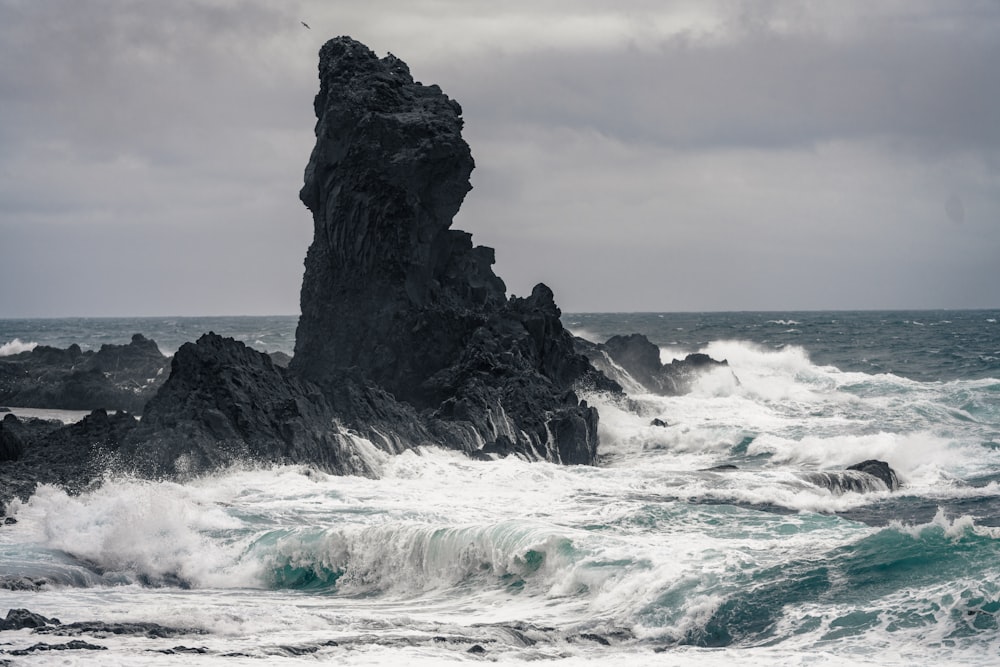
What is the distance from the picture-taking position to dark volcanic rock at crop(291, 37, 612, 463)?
28.4 metres

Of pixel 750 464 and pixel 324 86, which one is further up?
pixel 324 86

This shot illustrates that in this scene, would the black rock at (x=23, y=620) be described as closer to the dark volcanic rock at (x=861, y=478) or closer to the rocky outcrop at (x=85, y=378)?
the dark volcanic rock at (x=861, y=478)

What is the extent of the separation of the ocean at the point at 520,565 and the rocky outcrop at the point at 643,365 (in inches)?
560

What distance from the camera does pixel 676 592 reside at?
13.6m

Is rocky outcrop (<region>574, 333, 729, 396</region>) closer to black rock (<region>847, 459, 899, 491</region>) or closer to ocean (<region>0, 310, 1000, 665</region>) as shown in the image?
ocean (<region>0, 310, 1000, 665</region>)

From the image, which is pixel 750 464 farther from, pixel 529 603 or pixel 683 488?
pixel 529 603

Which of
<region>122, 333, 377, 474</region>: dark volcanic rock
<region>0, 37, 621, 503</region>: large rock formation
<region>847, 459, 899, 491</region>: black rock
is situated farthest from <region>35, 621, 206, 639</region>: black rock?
<region>847, 459, 899, 491</region>: black rock

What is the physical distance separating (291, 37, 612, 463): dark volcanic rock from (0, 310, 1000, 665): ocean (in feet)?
15.9

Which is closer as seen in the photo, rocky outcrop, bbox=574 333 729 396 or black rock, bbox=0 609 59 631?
black rock, bbox=0 609 59 631

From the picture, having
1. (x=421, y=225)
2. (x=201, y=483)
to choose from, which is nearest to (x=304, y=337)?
(x=421, y=225)

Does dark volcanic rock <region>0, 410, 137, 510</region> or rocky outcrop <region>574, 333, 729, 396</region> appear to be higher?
rocky outcrop <region>574, 333, 729, 396</region>

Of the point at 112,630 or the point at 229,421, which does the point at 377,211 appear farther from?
the point at 112,630

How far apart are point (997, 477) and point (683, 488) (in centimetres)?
763

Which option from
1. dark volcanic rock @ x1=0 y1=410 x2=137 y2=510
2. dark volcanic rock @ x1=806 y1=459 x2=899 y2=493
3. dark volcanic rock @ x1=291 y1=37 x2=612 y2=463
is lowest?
dark volcanic rock @ x1=806 y1=459 x2=899 y2=493
